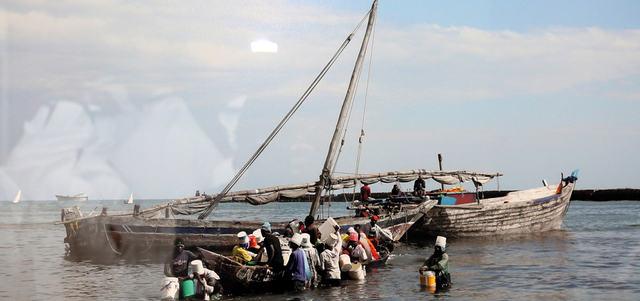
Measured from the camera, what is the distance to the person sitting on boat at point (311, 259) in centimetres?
1619

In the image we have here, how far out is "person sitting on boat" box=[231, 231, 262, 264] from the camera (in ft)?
52.3

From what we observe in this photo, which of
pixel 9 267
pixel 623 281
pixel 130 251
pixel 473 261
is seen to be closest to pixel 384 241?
pixel 473 261

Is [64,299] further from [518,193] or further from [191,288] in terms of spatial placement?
[518,193]

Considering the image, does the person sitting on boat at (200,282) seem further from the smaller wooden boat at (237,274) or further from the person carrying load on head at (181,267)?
the smaller wooden boat at (237,274)

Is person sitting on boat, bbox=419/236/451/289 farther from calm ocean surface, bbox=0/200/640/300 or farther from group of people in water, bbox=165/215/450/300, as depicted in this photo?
calm ocean surface, bbox=0/200/640/300

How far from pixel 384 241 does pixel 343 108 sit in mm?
6363

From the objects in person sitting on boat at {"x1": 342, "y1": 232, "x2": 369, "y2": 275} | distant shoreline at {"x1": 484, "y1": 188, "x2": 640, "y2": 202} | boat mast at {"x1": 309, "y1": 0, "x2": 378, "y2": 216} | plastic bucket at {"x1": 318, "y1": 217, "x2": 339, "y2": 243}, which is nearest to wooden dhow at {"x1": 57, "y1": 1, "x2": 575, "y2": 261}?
boat mast at {"x1": 309, "y1": 0, "x2": 378, "y2": 216}

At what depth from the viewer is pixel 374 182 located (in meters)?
29.8

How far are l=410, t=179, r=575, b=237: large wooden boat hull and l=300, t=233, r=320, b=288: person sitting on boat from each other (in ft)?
49.9

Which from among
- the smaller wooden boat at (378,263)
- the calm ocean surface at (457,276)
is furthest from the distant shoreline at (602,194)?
the smaller wooden boat at (378,263)

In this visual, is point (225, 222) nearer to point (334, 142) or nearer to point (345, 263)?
point (334, 142)

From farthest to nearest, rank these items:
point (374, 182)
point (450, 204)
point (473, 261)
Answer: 1. point (450, 204)
2. point (374, 182)
3. point (473, 261)

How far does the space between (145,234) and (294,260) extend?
35.2ft

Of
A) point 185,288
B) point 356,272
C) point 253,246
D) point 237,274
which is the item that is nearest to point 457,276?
point 356,272
